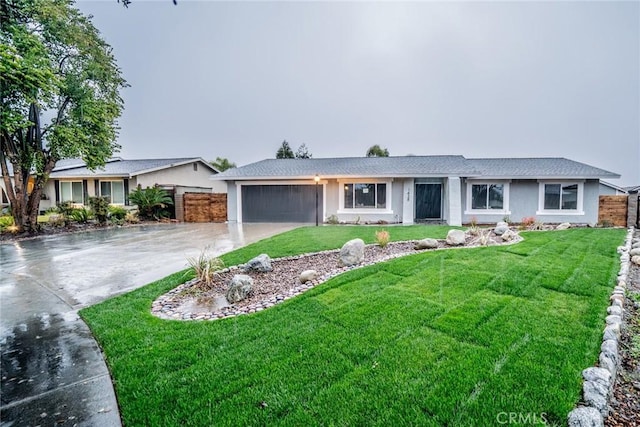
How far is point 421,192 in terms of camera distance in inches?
606

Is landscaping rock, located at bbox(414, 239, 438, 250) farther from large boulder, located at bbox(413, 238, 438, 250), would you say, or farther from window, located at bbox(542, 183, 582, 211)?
window, located at bbox(542, 183, 582, 211)

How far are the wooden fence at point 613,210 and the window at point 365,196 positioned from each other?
31.0ft

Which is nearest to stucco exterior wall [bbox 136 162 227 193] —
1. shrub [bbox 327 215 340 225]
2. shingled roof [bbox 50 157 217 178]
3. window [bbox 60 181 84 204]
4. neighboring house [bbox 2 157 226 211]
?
neighboring house [bbox 2 157 226 211]

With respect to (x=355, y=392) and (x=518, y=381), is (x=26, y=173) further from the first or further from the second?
(x=518, y=381)

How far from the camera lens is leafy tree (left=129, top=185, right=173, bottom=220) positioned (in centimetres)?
1745

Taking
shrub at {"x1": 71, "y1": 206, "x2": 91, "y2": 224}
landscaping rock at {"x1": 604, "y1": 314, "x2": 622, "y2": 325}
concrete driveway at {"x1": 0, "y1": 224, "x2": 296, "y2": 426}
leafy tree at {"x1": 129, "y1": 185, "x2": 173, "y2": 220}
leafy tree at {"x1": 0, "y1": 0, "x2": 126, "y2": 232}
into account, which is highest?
leafy tree at {"x1": 0, "y1": 0, "x2": 126, "y2": 232}

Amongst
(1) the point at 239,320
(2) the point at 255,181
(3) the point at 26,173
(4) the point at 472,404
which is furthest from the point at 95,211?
(4) the point at 472,404

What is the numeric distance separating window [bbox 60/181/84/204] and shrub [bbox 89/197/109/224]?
20.1 feet

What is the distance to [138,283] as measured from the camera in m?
5.91

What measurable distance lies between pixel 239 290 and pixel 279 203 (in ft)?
39.5

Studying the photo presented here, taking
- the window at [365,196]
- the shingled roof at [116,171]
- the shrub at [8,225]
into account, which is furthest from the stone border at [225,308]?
the shingled roof at [116,171]

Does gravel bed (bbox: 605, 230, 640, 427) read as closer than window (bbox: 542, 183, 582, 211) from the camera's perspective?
Yes

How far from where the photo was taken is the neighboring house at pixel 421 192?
14.3 metres

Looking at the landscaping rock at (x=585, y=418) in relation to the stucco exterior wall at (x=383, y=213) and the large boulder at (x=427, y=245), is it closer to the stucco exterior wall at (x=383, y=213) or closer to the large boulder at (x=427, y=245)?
the large boulder at (x=427, y=245)
